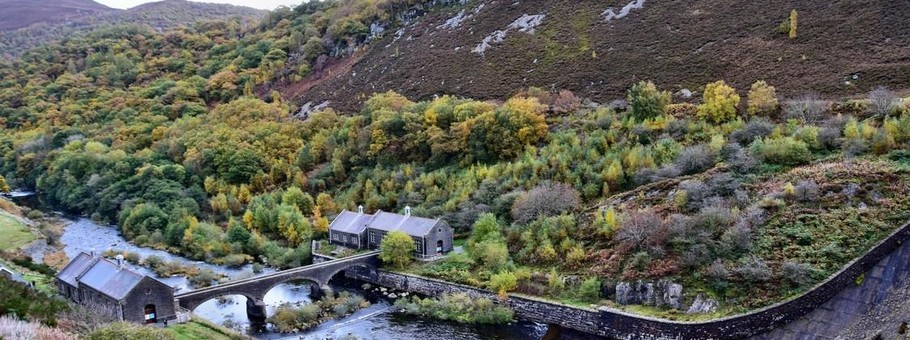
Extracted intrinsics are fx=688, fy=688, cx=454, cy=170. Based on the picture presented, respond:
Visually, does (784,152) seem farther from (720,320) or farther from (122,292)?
(122,292)

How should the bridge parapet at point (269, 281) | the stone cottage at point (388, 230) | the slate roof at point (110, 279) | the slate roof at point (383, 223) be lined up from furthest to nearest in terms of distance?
the slate roof at point (383, 223)
the stone cottage at point (388, 230)
the bridge parapet at point (269, 281)
the slate roof at point (110, 279)

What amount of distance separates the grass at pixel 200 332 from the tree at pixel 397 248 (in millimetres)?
14976

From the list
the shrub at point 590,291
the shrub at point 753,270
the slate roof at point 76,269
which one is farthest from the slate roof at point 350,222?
the shrub at point 753,270

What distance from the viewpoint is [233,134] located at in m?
86.1

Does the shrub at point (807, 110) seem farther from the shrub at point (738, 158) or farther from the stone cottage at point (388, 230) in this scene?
the stone cottage at point (388, 230)

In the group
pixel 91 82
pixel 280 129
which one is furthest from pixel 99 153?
pixel 91 82

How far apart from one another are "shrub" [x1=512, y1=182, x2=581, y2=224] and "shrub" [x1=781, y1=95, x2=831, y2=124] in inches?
751

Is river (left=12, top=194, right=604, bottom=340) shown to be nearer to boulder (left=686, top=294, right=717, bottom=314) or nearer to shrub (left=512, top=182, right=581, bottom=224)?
boulder (left=686, top=294, right=717, bottom=314)

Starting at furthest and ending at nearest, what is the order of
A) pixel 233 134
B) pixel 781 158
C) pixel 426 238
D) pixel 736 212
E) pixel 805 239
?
pixel 233 134
pixel 426 238
pixel 781 158
pixel 736 212
pixel 805 239

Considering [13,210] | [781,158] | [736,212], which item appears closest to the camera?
[736,212]

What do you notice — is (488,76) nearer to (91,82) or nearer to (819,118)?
(819,118)

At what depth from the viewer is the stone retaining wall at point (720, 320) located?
35281 mm

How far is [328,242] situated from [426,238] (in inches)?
488

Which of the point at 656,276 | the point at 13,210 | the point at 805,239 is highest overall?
the point at 805,239
